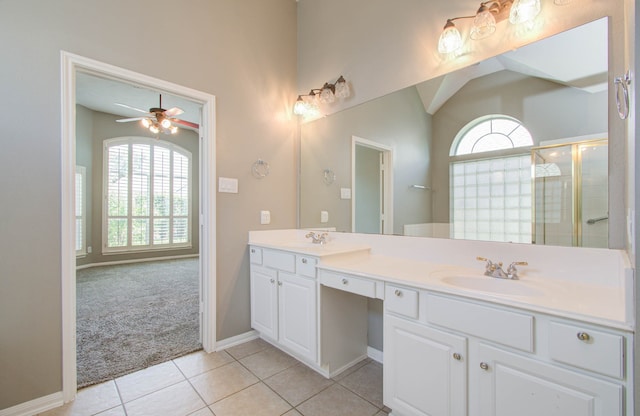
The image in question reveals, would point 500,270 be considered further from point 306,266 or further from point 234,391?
point 234,391

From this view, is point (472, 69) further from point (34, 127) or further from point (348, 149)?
point (34, 127)

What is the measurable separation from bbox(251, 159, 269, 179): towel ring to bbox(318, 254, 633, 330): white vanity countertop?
1.14 metres

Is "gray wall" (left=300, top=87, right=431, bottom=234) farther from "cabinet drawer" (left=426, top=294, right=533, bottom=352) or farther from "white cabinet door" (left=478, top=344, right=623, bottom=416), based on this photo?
"white cabinet door" (left=478, top=344, right=623, bottom=416)

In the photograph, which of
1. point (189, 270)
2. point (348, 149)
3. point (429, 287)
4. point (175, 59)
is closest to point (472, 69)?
point (348, 149)

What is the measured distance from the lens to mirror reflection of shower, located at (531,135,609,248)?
1.27 meters

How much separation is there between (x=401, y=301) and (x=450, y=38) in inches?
59.8

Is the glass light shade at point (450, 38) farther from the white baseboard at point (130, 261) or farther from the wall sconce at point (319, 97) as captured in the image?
the white baseboard at point (130, 261)

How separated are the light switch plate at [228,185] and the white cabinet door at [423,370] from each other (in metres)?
1.61

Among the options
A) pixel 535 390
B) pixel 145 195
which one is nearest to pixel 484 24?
pixel 535 390

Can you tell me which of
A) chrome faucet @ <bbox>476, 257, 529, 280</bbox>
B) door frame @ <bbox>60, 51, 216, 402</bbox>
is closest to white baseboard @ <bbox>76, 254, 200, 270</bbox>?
door frame @ <bbox>60, 51, 216, 402</bbox>

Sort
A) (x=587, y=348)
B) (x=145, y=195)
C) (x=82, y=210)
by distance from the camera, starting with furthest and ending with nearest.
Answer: (x=145, y=195) → (x=82, y=210) → (x=587, y=348)

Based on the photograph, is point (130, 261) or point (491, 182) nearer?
point (491, 182)

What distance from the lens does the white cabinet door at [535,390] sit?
0.90m

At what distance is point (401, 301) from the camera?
4.60 feet
